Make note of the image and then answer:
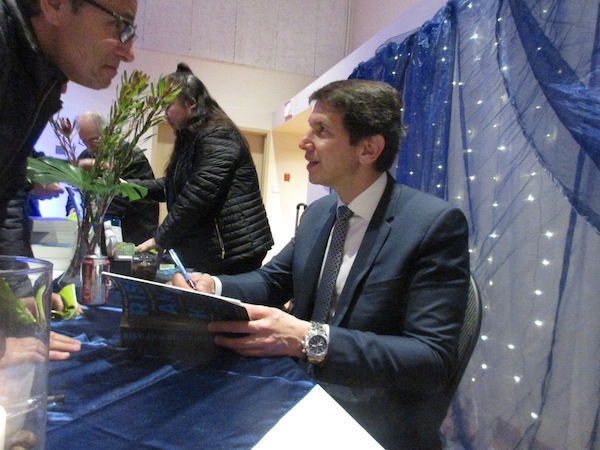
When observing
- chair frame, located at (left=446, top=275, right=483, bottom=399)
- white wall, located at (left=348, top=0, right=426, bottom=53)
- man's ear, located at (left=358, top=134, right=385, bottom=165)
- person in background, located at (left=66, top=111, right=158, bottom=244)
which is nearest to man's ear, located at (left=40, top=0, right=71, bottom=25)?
man's ear, located at (left=358, top=134, right=385, bottom=165)

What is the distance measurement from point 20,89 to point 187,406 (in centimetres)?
72

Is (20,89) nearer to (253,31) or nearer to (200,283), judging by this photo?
(200,283)

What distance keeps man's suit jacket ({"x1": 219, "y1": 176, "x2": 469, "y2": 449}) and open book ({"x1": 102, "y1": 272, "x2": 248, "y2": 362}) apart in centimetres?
24

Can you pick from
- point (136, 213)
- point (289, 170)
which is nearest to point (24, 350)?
point (136, 213)

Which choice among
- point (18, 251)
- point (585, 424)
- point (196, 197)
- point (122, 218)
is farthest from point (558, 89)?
point (122, 218)

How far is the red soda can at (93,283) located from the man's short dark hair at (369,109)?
81 centimetres

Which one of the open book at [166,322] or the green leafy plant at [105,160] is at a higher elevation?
the green leafy plant at [105,160]

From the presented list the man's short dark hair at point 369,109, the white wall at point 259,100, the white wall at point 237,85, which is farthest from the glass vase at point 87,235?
the white wall at point 237,85

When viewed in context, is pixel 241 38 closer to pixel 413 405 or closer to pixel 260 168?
pixel 260 168

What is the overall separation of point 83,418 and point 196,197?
4.73 ft

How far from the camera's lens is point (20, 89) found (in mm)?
869

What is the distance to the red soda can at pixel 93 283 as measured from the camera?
3.84 ft

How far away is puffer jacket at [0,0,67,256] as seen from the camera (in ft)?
2.68

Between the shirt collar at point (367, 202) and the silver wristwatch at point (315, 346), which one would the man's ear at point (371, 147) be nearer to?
the shirt collar at point (367, 202)
